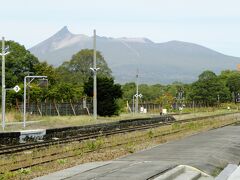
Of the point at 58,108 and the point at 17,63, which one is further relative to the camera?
the point at 17,63

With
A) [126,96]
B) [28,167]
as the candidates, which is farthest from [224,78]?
[28,167]

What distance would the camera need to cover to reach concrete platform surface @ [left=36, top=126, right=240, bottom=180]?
1264 cm

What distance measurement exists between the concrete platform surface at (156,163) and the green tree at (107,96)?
33.5 m

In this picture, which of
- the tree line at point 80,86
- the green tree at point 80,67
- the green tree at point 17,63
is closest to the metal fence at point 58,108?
the tree line at point 80,86

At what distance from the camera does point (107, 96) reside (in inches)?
2291

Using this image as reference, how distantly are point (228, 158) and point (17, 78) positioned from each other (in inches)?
2660

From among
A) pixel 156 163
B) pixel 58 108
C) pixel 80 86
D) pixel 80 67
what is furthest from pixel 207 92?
pixel 156 163

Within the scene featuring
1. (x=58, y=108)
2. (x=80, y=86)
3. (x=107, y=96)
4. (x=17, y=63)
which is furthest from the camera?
(x=80, y=86)

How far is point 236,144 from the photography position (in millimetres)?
24953

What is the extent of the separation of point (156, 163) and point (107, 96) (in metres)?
43.2

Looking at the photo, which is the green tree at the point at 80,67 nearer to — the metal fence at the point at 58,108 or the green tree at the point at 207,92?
the green tree at the point at 207,92

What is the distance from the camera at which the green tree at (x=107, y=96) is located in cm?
5722

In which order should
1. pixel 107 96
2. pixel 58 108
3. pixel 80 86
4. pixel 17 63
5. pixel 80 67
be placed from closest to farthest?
pixel 58 108
pixel 107 96
pixel 17 63
pixel 80 86
pixel 80 67

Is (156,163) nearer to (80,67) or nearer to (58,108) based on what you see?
(58,108)
